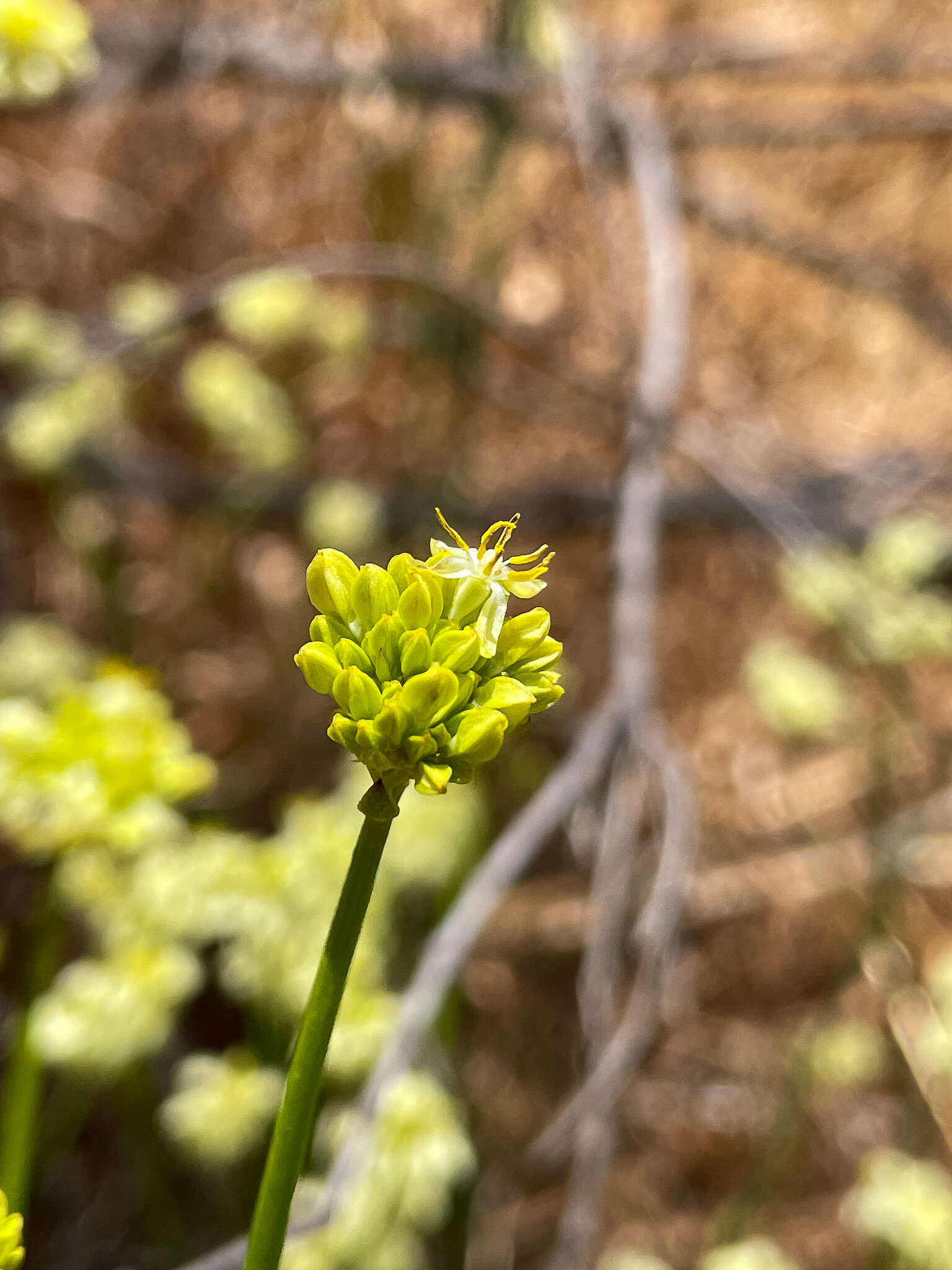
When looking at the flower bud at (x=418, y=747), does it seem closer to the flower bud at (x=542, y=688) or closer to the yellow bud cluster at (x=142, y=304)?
the flower bud at (x=542, y=688)

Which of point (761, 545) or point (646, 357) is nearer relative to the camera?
point (646, 357)

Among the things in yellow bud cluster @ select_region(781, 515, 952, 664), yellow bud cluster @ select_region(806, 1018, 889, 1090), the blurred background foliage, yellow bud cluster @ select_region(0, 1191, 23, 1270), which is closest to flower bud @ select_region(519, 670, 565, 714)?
yellow bud cluster @ select_region(0, 1191, 23, 1270)

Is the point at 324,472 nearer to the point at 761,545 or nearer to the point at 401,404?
the point at 401,404

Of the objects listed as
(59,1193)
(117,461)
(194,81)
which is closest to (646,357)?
(194,81)

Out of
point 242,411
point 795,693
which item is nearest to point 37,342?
point 242,411

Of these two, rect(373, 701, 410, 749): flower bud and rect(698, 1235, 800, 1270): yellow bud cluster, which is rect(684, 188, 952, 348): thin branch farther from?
rect(373, 701, 410, 749): flower bud

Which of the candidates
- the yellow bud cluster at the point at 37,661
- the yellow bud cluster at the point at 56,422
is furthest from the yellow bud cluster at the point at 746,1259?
the yellow bud cluster at the point at 56,422
